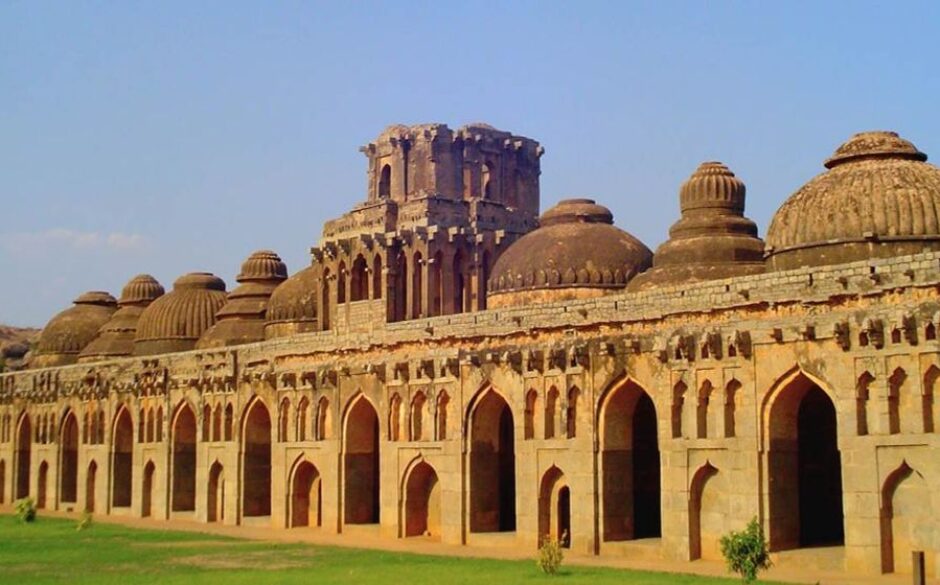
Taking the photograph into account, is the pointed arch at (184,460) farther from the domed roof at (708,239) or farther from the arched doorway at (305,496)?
the domed roof at (708,239)

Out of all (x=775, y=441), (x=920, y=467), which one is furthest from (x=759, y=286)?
(x=920, y=467)

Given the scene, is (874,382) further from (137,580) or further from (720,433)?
(137,580)

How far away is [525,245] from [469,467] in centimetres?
772

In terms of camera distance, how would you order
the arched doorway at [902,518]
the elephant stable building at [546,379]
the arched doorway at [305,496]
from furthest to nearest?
the arched doorway at [305,496] < the elephant stable building at [546,379] < the arched doorway at [902,518]

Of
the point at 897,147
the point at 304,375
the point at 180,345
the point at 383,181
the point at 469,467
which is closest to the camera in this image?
the point at 897,147

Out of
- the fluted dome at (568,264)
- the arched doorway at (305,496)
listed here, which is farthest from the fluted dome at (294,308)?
the fluted dome at (568,264)

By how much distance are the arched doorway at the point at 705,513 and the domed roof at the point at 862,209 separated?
4.28m

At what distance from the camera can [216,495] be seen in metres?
40.7

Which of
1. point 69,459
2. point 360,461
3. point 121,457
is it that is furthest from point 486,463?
point 69,459

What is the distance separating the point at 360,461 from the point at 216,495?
7.54m

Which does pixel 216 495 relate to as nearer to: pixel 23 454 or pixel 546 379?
pixel 23 454

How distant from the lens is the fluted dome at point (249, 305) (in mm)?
46028

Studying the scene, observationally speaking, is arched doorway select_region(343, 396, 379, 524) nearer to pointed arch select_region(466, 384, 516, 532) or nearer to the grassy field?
the grassy field

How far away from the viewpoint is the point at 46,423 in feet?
165
